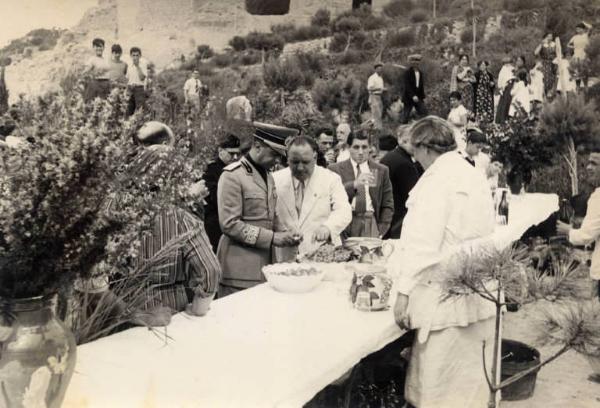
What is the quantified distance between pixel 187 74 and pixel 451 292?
4473 mm

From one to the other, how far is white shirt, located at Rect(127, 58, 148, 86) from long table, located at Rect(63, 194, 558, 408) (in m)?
2.59

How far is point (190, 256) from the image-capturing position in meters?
1.97

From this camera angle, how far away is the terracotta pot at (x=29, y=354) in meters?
1.30

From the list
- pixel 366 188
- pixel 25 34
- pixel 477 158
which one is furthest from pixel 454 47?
pixel 25 34

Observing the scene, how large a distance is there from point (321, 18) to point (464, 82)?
3.58 metres

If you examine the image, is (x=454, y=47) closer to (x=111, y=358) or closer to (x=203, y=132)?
(x=203, y=132)

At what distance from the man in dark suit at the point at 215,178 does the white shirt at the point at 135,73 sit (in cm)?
76

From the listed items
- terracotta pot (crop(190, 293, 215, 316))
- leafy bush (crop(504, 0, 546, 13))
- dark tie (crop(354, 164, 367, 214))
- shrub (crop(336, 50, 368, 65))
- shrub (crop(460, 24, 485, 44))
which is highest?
leafy bush (crop(504, 0, 546, 13))

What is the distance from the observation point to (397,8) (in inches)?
193

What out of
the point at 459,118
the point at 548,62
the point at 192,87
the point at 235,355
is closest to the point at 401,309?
the point at 235,355

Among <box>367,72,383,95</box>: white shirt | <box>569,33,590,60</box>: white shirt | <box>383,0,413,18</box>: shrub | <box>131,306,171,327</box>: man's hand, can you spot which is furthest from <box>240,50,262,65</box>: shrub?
<box>131,306,171,327</box>: man's hand

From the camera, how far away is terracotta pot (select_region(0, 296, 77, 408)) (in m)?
1.30

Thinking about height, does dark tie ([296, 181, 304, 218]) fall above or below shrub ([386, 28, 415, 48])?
below

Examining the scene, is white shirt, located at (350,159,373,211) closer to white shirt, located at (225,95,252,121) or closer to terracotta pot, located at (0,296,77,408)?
white shirt, located at (225,95,252,121)
